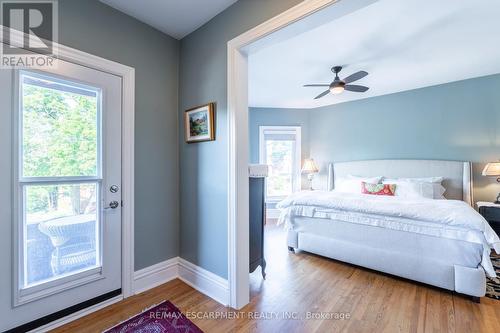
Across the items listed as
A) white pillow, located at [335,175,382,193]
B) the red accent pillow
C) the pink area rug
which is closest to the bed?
the red accent pillow

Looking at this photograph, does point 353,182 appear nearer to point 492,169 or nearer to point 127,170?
point 492,169

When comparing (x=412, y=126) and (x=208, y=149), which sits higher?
(x=412, y=126)

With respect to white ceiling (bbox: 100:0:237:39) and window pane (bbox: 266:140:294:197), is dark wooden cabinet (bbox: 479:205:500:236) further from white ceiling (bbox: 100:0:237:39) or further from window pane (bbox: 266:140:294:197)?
white ceiling (bbox: 100:0:237:39)

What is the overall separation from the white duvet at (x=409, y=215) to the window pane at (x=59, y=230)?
2204 mm

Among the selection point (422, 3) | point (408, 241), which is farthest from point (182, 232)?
point (422, 3)

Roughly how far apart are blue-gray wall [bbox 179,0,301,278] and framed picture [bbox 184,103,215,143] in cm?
6

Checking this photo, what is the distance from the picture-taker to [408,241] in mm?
2291

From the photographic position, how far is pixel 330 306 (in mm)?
1941

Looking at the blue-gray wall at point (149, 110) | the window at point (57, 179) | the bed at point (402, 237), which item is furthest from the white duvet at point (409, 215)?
the window at point (57, 179)

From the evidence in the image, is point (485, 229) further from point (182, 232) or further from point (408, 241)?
point (182, 232)

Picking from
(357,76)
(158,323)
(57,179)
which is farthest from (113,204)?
(357,76)

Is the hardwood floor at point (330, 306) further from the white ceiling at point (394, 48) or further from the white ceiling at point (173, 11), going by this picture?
the white ceiling at point (173, 11)

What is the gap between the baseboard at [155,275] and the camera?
212cm

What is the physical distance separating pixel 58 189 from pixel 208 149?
1.18 metres
